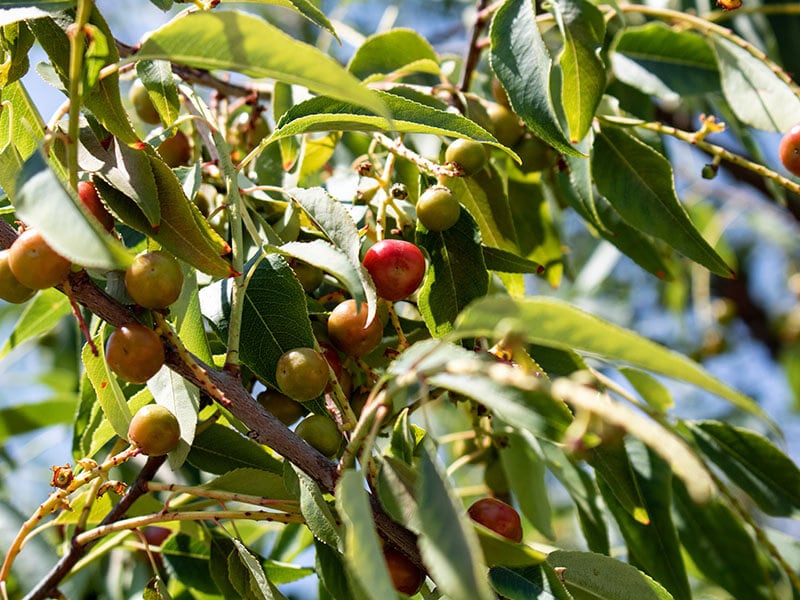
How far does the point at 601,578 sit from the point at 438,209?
39 cm

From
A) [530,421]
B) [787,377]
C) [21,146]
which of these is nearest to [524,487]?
[530,421]

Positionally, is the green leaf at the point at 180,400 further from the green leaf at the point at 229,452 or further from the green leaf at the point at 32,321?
the green leaf at the point at 32,321

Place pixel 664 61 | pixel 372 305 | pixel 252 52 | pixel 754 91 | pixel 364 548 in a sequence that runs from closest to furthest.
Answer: pixel 364 548 < pixel 252 52 < pixel 372 305 < pixel 754 91 < pixel 664 61

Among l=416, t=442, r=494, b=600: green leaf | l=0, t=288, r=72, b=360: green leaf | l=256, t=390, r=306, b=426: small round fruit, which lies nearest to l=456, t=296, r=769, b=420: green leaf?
l=416, t=442, r=494, b=600: green leaf

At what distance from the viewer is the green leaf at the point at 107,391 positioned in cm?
96

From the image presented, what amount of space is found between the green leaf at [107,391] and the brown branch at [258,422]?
122mm

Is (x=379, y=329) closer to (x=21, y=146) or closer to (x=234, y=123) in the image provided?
(x=21, y=146)

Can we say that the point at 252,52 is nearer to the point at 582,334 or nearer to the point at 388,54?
the point at 582,334

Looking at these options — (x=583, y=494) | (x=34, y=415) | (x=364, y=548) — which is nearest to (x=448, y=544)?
(x=364, y=548)

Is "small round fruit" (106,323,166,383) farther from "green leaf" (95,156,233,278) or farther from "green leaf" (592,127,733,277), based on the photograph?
"green leaf" (592,127,733,277)

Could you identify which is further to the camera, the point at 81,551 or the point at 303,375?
the point at 81,551

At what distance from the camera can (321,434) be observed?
2.94 ft

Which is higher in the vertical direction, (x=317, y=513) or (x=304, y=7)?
(x=304, y=7)

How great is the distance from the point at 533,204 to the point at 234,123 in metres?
0.49
